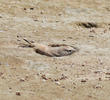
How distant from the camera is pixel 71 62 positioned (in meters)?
5.38

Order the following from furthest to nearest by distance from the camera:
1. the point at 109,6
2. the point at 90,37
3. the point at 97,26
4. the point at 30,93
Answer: the point at 109,6 → the point at 97,26 → the point at 90,37 → the point at 30,93

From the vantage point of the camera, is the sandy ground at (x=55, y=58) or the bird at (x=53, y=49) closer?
the sandy ground at (x=55, y=58)

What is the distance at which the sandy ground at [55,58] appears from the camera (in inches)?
171

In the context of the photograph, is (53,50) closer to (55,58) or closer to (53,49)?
(53,49)

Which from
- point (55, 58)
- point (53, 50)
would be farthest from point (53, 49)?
point (55, 58)

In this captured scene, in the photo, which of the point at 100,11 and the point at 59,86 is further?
the point at 100,11

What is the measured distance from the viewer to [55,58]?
551 cm

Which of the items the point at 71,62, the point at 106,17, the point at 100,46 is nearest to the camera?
the point at 71,62

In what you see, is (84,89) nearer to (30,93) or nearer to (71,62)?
(30,93)

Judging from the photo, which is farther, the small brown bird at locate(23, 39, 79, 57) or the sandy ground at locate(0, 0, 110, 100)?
the small brown bird at locate(23, 39, 79, 57)

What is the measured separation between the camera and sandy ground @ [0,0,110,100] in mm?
4352

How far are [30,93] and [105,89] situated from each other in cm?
80

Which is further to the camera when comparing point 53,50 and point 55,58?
point 53,50

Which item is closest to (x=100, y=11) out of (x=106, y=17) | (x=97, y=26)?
(x=106, y=17)
